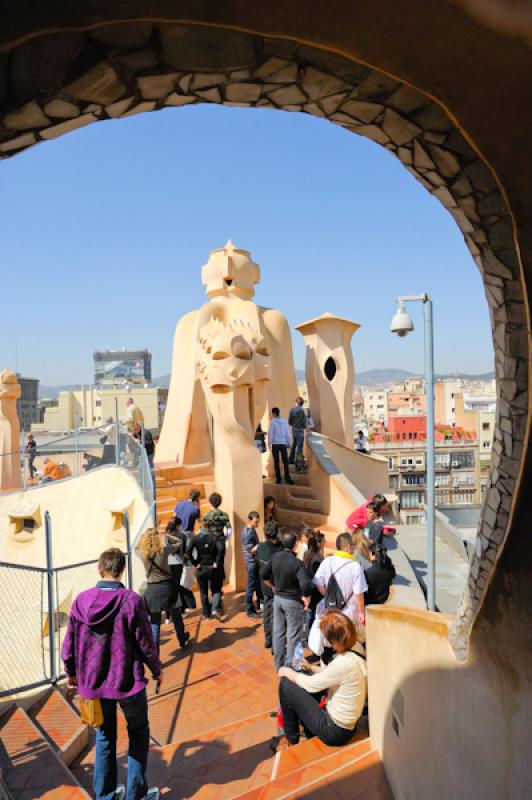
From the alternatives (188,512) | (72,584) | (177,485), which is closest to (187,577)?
(188,512)

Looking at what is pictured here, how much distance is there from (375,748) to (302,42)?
3.76m

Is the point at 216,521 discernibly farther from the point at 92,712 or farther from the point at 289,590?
the point at 92,712

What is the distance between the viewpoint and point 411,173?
174cm

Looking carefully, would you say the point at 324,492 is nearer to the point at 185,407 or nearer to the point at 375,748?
the point at 185,407

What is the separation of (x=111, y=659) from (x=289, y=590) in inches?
69.2

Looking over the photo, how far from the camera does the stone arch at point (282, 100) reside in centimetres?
130

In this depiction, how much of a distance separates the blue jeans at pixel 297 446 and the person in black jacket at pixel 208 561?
4011mm

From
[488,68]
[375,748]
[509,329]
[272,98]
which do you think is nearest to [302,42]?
[272,98]

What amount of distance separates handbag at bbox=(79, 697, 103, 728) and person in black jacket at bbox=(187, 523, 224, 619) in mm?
2703

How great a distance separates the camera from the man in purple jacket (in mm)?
2412

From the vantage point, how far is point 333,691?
293cm

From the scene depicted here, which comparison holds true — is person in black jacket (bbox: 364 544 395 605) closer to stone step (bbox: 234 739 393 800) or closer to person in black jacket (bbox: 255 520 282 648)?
person in black jacket (bbox: 255 520 282 648)

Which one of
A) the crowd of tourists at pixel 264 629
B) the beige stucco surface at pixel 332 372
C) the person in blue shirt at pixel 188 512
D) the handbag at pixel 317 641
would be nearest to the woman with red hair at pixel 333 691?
the crowd of tourists at pixel 264 629

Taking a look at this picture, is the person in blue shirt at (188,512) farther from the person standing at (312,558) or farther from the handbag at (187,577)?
the person standing at (312,558)
